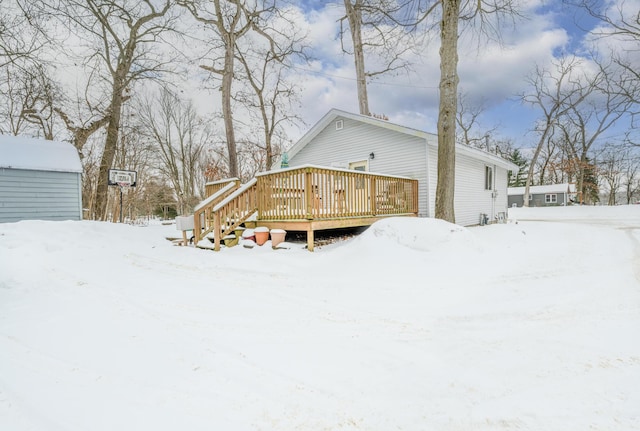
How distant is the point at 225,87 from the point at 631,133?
808 inches

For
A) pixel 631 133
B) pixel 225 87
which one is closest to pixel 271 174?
Answer: pixel 225 87

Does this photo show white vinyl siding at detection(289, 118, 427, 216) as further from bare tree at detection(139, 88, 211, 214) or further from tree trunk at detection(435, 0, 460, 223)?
bare tree at detection(139, 88, 211, 214)

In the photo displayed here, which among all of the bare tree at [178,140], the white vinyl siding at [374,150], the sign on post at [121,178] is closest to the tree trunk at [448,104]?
the white vinyl siding at [374,150]

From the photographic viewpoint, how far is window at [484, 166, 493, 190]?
505 inches

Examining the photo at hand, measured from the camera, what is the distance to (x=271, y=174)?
646 centimetres

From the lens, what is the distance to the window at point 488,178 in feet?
42.1

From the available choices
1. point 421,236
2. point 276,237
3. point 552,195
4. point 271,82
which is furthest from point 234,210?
point 552,195

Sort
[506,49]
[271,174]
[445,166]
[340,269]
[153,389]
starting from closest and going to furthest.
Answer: [153,389] < [340,269] < [271,174] < [445,166] < [506,49]

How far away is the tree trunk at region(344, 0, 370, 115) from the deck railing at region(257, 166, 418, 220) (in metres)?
6.82

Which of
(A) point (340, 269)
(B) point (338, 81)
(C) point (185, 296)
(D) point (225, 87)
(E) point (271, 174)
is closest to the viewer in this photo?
(C) point (185, 296)

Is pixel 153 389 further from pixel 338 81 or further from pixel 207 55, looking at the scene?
pixel 338 81

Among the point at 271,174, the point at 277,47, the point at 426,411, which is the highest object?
the point at 277,47

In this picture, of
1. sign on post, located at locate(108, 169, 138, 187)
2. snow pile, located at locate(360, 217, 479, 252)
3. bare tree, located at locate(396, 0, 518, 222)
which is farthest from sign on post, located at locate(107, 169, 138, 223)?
bare tree, located at locate(396, 0, 518, 222)

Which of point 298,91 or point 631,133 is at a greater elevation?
point 298,91
